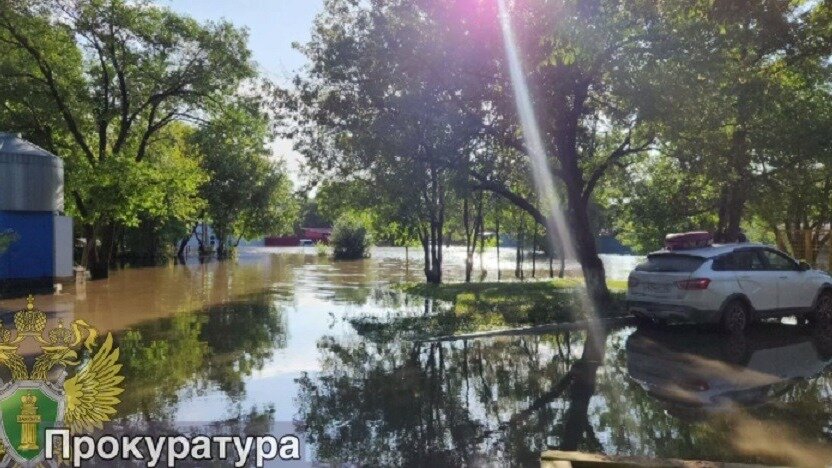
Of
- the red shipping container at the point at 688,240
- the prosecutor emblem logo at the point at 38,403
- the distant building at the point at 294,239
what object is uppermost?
the distant building at the point at 294,239

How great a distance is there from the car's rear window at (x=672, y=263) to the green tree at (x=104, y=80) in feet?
Result: 61.6

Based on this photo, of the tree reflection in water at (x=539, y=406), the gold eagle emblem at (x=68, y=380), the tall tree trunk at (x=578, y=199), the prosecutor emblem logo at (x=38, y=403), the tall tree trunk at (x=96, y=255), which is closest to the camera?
the prosecutor emblem logo at (x=38, y=403)

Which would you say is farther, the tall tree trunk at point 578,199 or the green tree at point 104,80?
the green tree at point 104,80

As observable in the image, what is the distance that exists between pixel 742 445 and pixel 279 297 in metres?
14.9

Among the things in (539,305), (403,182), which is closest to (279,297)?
(403,182)

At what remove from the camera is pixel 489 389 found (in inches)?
304

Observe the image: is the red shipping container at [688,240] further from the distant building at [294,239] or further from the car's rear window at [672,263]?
the distant building at [294,239]

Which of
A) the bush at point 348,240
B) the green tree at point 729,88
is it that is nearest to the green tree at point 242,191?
the bush at point 348,240

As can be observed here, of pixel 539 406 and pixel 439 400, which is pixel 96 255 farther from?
pixel 539 406

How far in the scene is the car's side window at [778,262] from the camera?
11.8 meters

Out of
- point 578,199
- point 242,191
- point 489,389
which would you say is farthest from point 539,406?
point 242,191

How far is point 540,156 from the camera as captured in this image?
16.8 meters

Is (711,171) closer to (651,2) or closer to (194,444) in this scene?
(651,2)

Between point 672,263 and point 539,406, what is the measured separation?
18.6 feet
